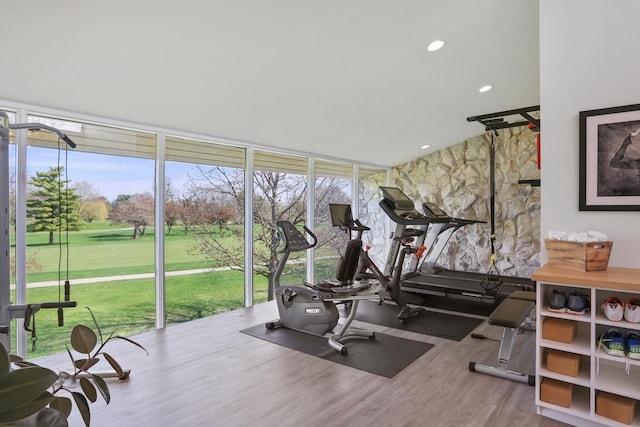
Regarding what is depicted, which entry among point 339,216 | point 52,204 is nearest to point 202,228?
point 52,204

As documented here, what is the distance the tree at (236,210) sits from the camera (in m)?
4.84

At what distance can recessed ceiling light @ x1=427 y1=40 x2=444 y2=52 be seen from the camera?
3.33 meters

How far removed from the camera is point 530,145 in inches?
241

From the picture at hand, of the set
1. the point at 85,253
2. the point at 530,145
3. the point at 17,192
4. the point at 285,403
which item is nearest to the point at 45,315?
the point at 85,253

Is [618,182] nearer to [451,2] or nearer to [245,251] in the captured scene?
[451,2]

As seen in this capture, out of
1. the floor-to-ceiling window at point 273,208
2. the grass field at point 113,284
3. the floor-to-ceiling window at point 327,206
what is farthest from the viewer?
the floor-to-ceiling window at point 327,206

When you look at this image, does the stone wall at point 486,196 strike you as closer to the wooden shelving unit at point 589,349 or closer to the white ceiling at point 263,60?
the white ceiling at point 263,60

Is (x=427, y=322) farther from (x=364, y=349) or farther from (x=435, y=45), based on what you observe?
(x=435, y=45)

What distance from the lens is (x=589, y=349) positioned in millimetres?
2125

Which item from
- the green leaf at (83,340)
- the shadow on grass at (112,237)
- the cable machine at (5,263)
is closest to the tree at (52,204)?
the shadow on grass at (112,237)

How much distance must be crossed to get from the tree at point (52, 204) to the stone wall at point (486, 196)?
5.87 metres

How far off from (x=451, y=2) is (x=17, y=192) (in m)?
4.00

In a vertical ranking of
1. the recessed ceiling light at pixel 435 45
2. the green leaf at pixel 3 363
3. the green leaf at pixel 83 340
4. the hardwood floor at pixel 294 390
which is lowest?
the hardwood floor at pixel 294 390

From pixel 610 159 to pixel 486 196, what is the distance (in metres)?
4.39
